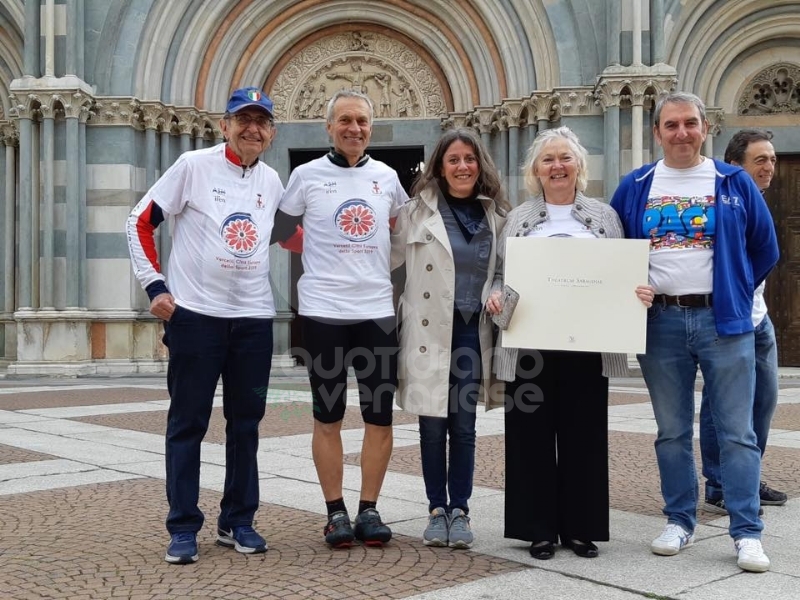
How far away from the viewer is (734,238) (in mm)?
3980

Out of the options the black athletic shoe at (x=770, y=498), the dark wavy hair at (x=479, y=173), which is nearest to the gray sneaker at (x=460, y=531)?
the dark wavy hair at (x=479, y=173)

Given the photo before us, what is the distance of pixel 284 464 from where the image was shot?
623cm

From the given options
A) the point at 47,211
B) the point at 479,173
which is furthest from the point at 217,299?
the point at 47,211

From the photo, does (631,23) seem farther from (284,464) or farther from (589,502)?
(589,502)

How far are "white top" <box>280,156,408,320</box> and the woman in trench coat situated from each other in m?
0.15

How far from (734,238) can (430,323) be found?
137 centimetres

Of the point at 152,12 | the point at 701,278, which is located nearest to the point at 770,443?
the point at 701,278

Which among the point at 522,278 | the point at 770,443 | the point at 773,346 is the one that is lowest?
the point at 770,443

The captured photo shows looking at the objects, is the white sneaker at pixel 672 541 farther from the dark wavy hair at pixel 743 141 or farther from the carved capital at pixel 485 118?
the carved capital at pixel 485 118

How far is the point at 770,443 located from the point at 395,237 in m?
4.24

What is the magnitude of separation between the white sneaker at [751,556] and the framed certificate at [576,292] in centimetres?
90

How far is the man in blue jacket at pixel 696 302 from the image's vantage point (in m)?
3.97

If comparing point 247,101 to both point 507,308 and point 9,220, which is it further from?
point 9,220

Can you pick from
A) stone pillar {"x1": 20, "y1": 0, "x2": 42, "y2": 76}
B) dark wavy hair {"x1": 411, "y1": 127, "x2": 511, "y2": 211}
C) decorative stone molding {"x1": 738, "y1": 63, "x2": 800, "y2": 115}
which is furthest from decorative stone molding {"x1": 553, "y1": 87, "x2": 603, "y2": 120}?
dark wavy hair {"x1": 411, "y1": 127, "x2": 511, "y2": 211}
